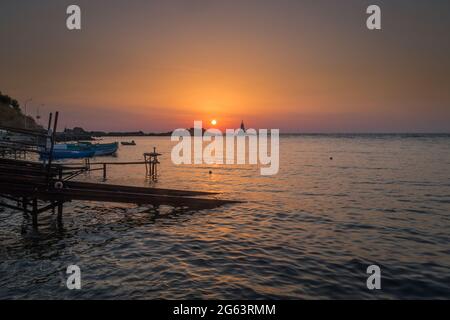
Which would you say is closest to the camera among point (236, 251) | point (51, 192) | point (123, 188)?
point (236, 251)

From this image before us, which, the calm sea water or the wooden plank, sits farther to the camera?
the wooden plank

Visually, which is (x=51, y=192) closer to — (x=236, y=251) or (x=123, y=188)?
(x=123, y=188)

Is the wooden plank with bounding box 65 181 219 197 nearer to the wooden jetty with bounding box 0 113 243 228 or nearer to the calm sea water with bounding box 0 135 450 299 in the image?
the wooden jetty with bounding box 0 113 243 228

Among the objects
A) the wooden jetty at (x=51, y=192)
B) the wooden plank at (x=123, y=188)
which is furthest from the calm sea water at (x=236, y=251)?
the wooden plank at (x=123, y=188)

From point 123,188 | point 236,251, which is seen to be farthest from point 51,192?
point 236,251

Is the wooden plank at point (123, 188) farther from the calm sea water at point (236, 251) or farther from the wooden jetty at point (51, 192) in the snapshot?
the calm sea water at point (236, 251)

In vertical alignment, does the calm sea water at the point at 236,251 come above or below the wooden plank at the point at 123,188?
below

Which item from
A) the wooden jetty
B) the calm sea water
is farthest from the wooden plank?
the calm sea water

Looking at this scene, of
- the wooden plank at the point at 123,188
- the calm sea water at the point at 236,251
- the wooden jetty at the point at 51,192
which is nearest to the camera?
the calm sea water at the point at 236,251

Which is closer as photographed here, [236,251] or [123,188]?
[236,251]

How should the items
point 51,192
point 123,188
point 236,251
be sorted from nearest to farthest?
point 236,251
point 51,192
point 123,188
